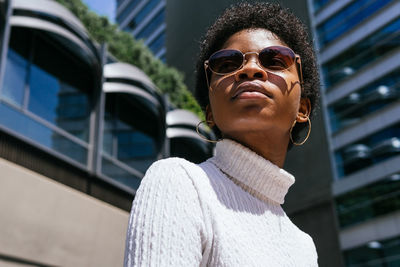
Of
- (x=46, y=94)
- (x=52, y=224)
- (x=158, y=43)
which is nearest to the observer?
(x=52, y=224)

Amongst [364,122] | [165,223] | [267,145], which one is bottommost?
[165,223]

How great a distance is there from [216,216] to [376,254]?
2402 cm

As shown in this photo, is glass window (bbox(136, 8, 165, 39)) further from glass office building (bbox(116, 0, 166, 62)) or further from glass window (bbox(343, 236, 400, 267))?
glass window (bbox(343, 236, 400, 267))

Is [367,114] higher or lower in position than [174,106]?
higher

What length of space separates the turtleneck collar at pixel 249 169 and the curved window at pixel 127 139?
10.9m

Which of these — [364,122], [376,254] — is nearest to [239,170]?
[376,254]

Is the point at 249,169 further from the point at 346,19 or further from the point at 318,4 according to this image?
the point at 318,4

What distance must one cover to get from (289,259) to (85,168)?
32.0ft

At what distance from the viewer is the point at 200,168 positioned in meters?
1.28

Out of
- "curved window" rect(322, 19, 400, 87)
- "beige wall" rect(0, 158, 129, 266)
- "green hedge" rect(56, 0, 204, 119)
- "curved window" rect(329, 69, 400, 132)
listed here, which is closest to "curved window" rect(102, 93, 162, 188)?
"green hedge" rect(56, 0, 204, 119)

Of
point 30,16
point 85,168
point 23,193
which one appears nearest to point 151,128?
point 85,168

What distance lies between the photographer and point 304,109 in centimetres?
172

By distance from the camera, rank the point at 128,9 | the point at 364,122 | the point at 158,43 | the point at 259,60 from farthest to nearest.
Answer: the point at 128,9, the point at 158,43, the point at 364,122, the point at 259,60

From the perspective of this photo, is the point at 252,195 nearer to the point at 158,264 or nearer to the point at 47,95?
the point at 158,264
